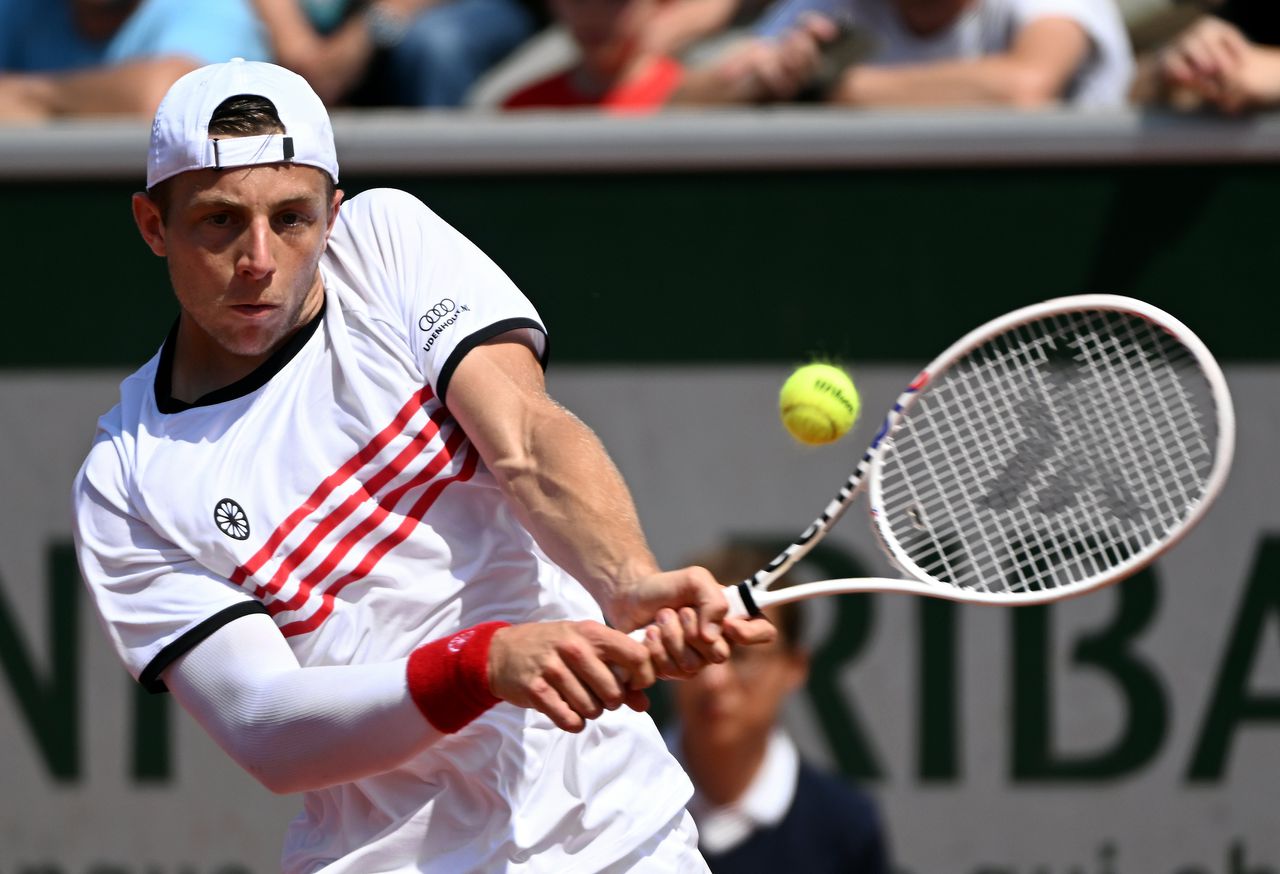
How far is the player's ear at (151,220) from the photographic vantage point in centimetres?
268

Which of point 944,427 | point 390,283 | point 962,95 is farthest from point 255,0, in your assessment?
point 390,283

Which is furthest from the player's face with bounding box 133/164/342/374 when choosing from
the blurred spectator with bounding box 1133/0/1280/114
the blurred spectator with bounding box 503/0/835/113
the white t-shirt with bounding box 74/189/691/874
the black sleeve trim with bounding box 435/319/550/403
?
the blurred spectator with bounding box 1133/0/1280/114

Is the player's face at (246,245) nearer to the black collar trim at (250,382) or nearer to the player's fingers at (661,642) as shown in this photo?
the black collar trim at (250,382)

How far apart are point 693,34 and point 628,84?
40 centimetres

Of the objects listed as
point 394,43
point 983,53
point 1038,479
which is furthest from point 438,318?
point 394,43

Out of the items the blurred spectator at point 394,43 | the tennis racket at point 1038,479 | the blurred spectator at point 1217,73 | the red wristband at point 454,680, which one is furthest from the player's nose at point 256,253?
the blurred spectator at point 394,43

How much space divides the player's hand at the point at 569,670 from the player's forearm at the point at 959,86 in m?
2.54

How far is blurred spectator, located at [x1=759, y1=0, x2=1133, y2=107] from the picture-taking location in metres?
4.62

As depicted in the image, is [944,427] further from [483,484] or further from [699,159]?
[483,484]

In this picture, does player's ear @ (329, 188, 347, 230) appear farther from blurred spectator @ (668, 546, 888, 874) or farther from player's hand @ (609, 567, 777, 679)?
blurred spectator @ (668, 546, 888, 874)

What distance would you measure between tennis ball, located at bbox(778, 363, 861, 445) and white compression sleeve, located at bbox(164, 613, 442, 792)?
0.75 metres

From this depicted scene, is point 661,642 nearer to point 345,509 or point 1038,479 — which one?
point 345,509

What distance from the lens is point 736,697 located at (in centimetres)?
429

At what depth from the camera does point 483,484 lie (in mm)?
2721
